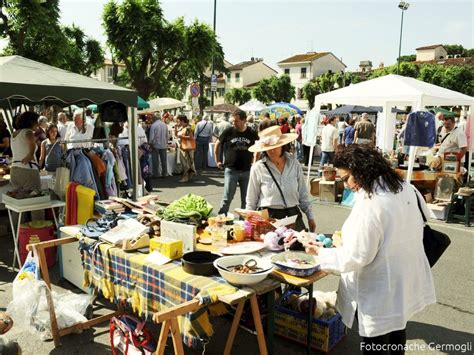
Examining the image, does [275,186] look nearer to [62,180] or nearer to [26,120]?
[62,180]

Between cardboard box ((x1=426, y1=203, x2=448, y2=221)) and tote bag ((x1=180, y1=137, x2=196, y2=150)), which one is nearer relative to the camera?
cardboard box ((x1=426, y1=203, x2=448, y2=221))

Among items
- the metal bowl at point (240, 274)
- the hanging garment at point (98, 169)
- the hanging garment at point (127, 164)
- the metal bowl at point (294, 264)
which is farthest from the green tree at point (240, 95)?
the metal bowl at point (240, 274)

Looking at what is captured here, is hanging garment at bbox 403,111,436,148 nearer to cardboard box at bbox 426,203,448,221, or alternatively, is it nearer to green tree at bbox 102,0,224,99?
cardboard box at bbox 426,203,448,221

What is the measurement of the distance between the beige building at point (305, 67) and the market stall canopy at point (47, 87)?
56229 millimetres

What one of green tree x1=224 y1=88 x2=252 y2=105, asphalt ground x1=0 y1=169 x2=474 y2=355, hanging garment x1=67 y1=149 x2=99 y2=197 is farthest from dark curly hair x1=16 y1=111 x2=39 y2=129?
green tree x1=224 y1=88 x2=252 y2=105

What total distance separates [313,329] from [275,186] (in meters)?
1.26

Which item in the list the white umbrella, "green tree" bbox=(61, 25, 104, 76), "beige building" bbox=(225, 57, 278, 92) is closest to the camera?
the white umbrella

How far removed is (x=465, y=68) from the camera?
44406 millimetres

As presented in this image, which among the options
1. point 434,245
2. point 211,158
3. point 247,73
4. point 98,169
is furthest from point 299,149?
point 247,73

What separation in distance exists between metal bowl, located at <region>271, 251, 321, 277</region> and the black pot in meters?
0.41

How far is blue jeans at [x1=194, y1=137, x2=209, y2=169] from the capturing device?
13445 millimetres

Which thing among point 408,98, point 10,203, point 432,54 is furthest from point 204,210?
point 432,54

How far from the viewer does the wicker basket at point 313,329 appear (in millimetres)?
3275

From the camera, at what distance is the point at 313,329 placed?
131 inches
